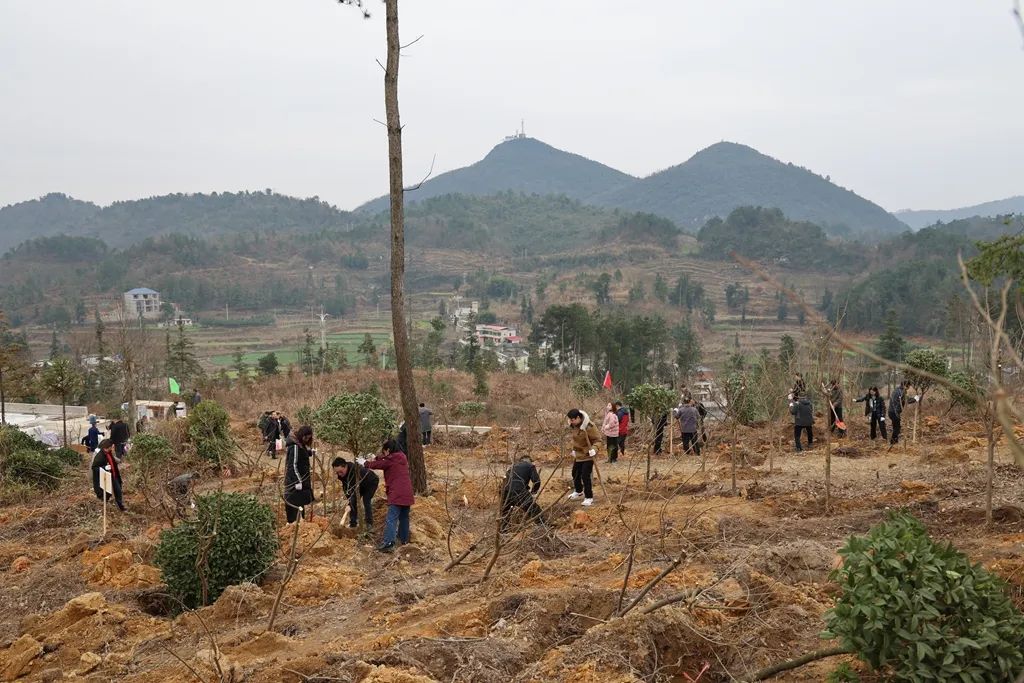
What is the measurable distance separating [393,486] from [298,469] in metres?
1.03

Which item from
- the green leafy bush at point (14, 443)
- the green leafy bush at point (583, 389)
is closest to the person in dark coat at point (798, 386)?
the green leafy bush at point (583, 389)

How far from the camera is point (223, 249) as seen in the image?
12594 cm

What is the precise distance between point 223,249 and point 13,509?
12140cm

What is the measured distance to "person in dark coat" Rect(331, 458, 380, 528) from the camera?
833cm

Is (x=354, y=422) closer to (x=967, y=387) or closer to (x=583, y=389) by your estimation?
(x=967, y=387)

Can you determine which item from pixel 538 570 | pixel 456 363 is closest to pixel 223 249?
pixel 456 363

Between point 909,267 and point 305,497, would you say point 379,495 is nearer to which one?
point 305,497

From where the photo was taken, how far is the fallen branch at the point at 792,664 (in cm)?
430

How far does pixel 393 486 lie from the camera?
309 inches

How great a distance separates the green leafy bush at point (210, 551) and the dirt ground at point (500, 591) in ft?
0.91

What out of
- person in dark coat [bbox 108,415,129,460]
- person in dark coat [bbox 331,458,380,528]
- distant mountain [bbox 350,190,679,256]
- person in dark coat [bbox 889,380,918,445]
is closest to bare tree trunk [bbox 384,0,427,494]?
person in dark coat [bbox 331,458,380,528]

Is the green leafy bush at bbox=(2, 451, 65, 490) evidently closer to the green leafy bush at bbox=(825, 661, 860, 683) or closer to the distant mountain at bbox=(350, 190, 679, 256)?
the green leafy bush at bbox=(825, 661, 860, 683)

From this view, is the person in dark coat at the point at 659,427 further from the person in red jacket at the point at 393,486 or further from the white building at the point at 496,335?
the white building at the point at 496,335

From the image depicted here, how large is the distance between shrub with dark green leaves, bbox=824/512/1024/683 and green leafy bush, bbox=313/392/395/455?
6.30 metres
